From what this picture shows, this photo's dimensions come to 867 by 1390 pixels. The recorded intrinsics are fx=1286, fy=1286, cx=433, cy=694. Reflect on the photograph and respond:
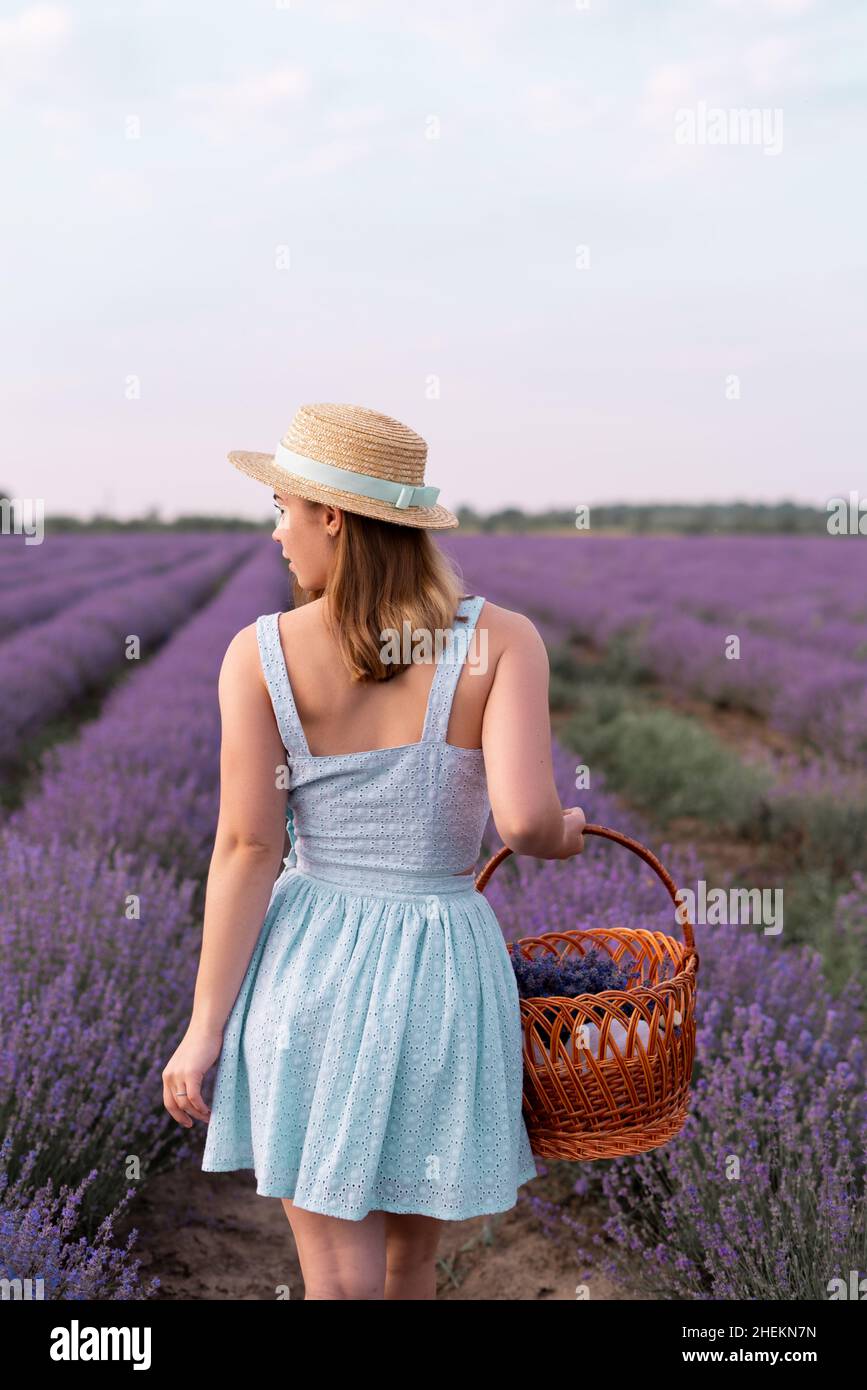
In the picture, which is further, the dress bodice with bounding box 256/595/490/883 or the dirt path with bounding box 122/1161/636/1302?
the dirt path with bounding box 122/1161/636/1302

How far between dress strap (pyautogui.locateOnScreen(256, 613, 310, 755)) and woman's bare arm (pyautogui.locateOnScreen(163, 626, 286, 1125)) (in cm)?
1

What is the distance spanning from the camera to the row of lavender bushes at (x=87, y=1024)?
84.4 inches

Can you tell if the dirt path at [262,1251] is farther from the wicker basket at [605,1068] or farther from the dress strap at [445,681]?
the dress strap at [445,681]

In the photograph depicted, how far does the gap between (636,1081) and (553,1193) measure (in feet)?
4.48

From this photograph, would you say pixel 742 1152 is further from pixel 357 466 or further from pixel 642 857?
pixel 357 466

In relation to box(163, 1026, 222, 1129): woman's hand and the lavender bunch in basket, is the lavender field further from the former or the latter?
the lavender bunch in basket

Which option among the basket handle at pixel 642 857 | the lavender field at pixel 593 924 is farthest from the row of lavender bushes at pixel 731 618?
the basket handle at pixel 642 857

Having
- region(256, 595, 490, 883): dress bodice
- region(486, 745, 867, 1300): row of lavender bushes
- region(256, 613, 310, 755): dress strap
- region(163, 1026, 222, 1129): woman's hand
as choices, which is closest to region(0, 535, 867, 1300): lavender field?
region(486, 745, 867, 1300): row of lavender bushes

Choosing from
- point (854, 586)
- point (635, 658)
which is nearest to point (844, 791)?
point (635, 658)

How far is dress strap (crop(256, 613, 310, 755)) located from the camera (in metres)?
1.62

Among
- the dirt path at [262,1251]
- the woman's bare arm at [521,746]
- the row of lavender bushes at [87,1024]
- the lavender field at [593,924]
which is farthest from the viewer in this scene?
the dirt path at [262,1251]

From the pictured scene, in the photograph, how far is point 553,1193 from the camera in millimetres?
2961

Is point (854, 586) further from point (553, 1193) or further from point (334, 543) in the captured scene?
point (334, 543)

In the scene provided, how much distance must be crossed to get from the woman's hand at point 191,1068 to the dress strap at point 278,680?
1.33ft
